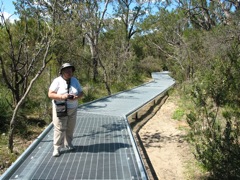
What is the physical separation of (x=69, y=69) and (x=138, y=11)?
2323 centimetres

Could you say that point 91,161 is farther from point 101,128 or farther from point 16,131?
point 16,131

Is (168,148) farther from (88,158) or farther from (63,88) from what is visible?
(63,88)

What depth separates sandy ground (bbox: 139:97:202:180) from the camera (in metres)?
5.47

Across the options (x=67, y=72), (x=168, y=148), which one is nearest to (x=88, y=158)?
(x=67, y=72)

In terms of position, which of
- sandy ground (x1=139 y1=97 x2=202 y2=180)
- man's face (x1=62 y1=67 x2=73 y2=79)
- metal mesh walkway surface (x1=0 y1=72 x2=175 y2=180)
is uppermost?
man's face (x1=62 y1=67 x2=73 y2=79)

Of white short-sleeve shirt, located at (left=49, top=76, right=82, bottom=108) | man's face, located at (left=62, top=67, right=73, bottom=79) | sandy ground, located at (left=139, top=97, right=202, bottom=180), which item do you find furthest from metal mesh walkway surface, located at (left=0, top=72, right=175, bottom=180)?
man's face, located at (left=62, top=67, right=73, bottom=79)

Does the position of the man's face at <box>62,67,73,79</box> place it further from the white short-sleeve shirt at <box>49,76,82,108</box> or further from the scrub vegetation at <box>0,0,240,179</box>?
the scrub vegetation at <box>0,0,240,179</box>

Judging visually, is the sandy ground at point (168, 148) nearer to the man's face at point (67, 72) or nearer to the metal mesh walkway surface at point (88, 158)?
the metal mesh walkway surface at point (88, 158)

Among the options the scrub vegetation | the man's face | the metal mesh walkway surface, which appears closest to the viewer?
the metal mesh walkway surface

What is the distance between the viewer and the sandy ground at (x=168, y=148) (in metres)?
5.47

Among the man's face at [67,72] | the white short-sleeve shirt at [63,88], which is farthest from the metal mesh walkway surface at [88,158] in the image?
the man's face at [67,72]

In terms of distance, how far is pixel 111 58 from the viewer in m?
16.0

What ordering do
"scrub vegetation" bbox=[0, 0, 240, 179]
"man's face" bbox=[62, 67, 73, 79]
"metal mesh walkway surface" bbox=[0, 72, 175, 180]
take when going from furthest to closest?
"scrub vegetation" bbox=[0, 0, 240, 179], "man's face" bbox=[62, 67, 73, 79], "metal mesh walkway surface" bbox=[0, 72, 175, 180]

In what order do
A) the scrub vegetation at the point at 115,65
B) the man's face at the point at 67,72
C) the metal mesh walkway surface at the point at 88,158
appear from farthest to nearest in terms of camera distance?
the scrub vegetation at the point at 115,65
the man's face at the point at 67,72
the metal mesh walkway surface at the point at 88,158
